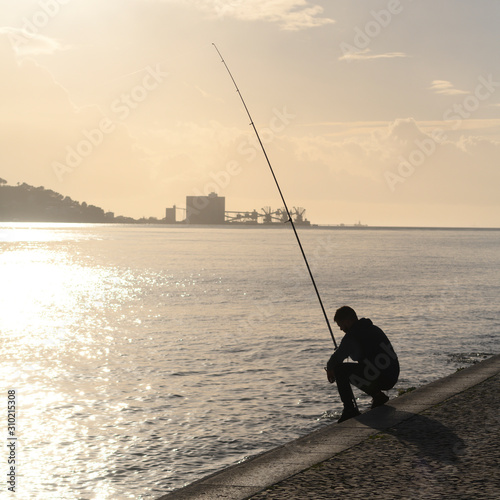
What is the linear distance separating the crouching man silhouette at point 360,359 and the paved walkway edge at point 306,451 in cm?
28

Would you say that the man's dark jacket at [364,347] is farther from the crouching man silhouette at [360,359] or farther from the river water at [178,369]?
the river water at [178,369]

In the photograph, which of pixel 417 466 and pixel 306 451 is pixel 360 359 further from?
pixel 417 466

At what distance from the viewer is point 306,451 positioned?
19.5ft

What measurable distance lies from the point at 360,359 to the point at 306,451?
5.54ft

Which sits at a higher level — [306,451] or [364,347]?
[364,347]

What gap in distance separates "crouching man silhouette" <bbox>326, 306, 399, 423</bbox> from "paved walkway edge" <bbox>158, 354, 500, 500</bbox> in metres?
0.28

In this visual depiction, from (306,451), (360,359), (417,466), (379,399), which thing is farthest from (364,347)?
(417,466)

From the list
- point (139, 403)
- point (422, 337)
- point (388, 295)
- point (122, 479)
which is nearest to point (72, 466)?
point (122, 479)

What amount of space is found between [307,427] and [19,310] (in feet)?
55.3

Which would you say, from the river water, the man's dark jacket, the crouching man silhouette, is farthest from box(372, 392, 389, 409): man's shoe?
the river water

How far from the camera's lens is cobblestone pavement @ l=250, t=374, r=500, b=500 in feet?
15.5

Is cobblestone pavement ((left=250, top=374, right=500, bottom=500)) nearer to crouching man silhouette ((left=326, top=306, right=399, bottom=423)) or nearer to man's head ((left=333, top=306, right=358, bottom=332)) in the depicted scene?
crouching man silhouette ((left=326, top=306, right=399, bottom=423))

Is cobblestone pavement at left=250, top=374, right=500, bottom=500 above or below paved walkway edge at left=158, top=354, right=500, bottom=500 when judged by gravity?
above

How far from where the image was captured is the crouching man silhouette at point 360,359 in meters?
7.33
